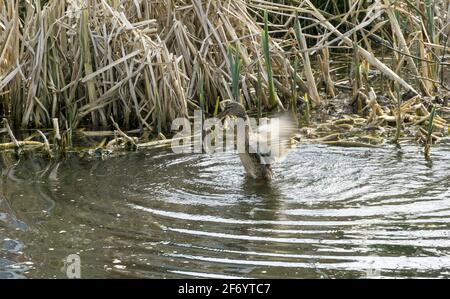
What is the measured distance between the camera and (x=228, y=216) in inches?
222

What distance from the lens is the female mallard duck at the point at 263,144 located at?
21.6 feet

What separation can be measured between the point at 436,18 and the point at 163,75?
9.18ft

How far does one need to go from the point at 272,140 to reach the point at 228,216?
1.37 meters

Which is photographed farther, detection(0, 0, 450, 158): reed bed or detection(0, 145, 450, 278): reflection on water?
detection(0, 0, 450, 158): reed bed

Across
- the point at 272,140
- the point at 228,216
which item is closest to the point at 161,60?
the point at 272,140

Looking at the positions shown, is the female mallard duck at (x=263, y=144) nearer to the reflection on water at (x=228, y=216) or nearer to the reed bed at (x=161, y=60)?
the reflection on water at (x=228, y=216)

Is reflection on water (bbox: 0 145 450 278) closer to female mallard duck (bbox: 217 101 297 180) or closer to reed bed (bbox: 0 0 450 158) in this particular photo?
female mallard duck (bbox: 217 101 297 180)

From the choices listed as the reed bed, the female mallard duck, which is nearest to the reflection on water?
the female mallard duck

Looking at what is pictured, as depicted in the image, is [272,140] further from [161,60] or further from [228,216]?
[161,60]

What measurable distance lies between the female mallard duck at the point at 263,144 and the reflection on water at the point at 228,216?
0.10 meters

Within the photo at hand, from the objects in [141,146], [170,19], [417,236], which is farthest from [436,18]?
[417,236]

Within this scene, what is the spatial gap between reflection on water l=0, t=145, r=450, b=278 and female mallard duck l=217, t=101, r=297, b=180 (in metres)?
0.10

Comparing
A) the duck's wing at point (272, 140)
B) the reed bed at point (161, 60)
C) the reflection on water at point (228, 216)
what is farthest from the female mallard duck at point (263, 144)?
the reed bed at point (161, 60)

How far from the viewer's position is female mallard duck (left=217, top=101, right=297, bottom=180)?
21.6 ft
